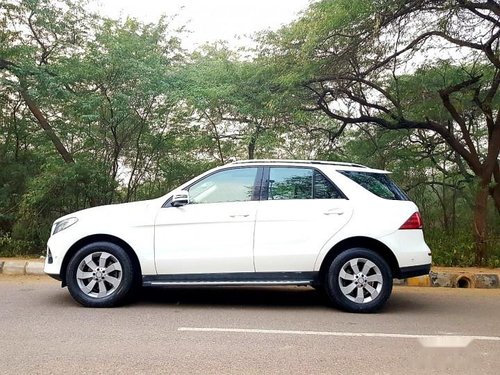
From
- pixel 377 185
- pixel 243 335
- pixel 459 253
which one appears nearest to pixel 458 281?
pixel 459 253

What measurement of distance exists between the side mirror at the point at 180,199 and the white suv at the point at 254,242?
1 centimetres

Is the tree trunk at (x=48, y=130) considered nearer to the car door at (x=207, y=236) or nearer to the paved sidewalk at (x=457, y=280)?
the car door at (x=207, y=236)

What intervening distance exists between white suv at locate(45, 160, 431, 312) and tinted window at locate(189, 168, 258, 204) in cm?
1

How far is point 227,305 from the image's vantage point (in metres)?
6.58

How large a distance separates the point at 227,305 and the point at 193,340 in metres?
1.70

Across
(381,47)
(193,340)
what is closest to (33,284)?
(193,340)

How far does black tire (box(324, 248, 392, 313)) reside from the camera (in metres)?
6.09

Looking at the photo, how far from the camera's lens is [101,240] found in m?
6.37

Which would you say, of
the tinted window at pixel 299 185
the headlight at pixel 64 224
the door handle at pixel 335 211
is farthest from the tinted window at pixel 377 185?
the headlight at pixel 64 224

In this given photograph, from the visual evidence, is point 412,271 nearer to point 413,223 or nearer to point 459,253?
point 413,223

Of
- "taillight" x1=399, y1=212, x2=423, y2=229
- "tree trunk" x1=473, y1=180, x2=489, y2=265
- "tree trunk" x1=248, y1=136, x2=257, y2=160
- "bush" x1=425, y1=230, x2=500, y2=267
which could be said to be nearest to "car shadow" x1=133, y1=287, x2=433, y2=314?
"taillight" x1=399, y1=212, x2=423, y2=229

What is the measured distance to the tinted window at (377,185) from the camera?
252 inches

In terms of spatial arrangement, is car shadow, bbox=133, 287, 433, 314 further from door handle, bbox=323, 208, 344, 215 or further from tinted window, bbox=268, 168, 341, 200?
tinted window, bbox=268, 168, 341, 200

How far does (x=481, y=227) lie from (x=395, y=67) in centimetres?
367
